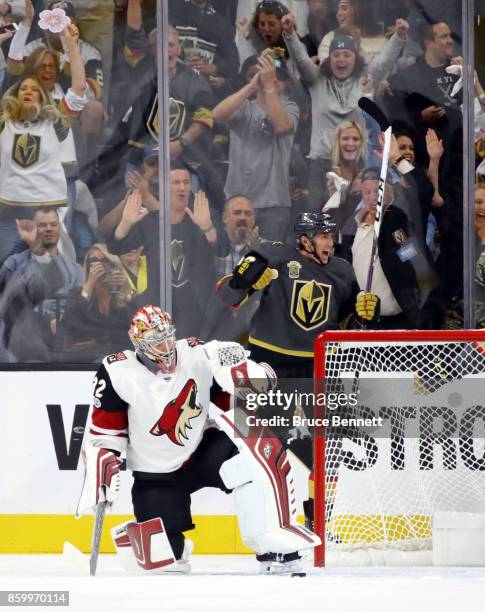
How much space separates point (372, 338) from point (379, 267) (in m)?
0.94

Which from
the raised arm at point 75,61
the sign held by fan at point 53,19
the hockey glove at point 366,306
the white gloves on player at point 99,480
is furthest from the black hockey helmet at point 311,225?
the white gloves on player at point 99,480

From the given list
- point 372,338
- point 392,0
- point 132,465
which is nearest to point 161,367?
point 132,465

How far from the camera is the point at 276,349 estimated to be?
20.2ft

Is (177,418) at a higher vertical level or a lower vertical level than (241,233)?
lower

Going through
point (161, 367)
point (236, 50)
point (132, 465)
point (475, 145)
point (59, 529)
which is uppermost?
point (236, 50)

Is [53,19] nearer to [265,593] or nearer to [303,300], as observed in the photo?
[303,300]

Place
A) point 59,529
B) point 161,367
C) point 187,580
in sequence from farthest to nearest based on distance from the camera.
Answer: point 59,529 → point 161,367 → point 187,580

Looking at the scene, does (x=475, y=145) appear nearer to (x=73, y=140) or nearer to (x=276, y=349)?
(x=276, y=349)

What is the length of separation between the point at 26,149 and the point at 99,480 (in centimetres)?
178

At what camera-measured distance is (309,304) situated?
20.2 feet

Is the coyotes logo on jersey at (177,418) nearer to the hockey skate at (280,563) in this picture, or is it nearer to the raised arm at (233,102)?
the hockey skate at (280,563)

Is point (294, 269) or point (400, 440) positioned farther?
point (294, 269)

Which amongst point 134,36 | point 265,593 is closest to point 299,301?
point 134,36

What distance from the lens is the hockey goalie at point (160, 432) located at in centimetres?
516
